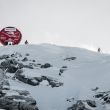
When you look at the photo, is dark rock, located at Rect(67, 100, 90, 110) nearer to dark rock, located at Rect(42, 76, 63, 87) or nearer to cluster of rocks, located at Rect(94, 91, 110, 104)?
cluster of rocks, located at Rect(94, 91, 110, 104)

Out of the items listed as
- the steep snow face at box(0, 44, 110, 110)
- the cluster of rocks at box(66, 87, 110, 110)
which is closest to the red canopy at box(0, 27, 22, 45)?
the steep snow face at box(0, 44, 110, 110)

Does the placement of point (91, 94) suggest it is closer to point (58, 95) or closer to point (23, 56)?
point (58, 95)

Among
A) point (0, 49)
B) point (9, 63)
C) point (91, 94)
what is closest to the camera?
point (91, 94)

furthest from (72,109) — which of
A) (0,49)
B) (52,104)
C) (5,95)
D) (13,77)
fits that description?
(0,49)

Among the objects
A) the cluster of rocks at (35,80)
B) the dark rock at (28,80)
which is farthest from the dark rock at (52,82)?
the dark rock at (28,80)

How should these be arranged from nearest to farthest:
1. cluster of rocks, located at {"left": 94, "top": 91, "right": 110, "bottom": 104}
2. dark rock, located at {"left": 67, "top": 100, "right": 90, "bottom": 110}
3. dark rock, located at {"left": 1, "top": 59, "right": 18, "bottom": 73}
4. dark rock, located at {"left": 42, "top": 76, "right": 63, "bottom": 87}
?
dark rock, located at {"left": 67, "top": 100, "right": 90, "bottom": 110} → cluster of rocks, located at {"left": 94, "top": 91, "right": 110, "bottom": 104} → dark rock, located at {"left": 42, "top": 76, "right": 63, "bottom": 87} → dark rock, located at {"left": 1, "top": 59, "right": 18, "bottom": 73}

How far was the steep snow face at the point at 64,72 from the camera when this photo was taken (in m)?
36.7

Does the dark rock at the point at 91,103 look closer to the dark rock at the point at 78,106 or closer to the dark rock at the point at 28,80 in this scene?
the dark rock at the point at 78,106

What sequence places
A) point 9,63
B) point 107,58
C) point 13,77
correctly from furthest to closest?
point 107,58, point 9,63, point 13,77

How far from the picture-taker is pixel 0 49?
51188 millimetres

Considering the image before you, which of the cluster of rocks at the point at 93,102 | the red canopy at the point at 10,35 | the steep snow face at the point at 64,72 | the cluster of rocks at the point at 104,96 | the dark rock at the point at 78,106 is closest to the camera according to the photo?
the dark rock at the point at 78,106

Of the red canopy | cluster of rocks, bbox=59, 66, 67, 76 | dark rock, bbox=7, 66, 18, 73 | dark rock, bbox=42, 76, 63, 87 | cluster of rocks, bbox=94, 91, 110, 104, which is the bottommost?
cluster of rocks, bbox=94, 91, 110, 104

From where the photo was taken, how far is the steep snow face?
1446 inches

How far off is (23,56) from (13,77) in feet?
21.5
